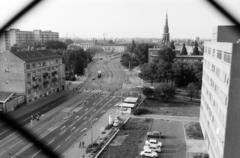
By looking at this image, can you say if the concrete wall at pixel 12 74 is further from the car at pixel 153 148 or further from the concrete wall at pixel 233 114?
the concrete wall at pixel 233 114

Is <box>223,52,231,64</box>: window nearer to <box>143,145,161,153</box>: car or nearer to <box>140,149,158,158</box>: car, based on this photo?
<box>140,149,158,158</box>: car

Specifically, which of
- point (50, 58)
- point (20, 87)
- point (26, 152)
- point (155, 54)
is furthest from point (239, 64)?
point (155, 54)

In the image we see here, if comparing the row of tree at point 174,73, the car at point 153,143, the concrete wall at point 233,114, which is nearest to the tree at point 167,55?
the row of tree at point 174,73

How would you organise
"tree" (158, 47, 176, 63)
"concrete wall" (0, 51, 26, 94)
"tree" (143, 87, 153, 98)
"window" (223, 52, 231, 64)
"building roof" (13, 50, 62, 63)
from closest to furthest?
"window" (223, 52, 231, 64), "concrete wall" (0, 51, 26, 94), "building roof" (13, 50, 62, 63), "tree" (143, 87, 153, 98), "tree" (158, 47, 176, 63)

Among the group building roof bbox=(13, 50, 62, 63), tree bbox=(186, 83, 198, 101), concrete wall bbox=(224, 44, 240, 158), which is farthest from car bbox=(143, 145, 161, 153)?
building roof bbox=(13, 50, 62, 63)

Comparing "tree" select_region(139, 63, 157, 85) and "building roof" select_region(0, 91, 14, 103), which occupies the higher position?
"tree" select_region(139, 63, 157, 85)

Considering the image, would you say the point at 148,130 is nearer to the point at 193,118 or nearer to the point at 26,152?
the point at 193,118

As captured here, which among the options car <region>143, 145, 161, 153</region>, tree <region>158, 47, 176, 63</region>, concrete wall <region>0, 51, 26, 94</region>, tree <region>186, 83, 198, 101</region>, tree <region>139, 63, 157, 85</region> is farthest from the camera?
tree <region>158, 47, 176, 63</region>

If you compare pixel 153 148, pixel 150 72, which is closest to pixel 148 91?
pixel 150 72
